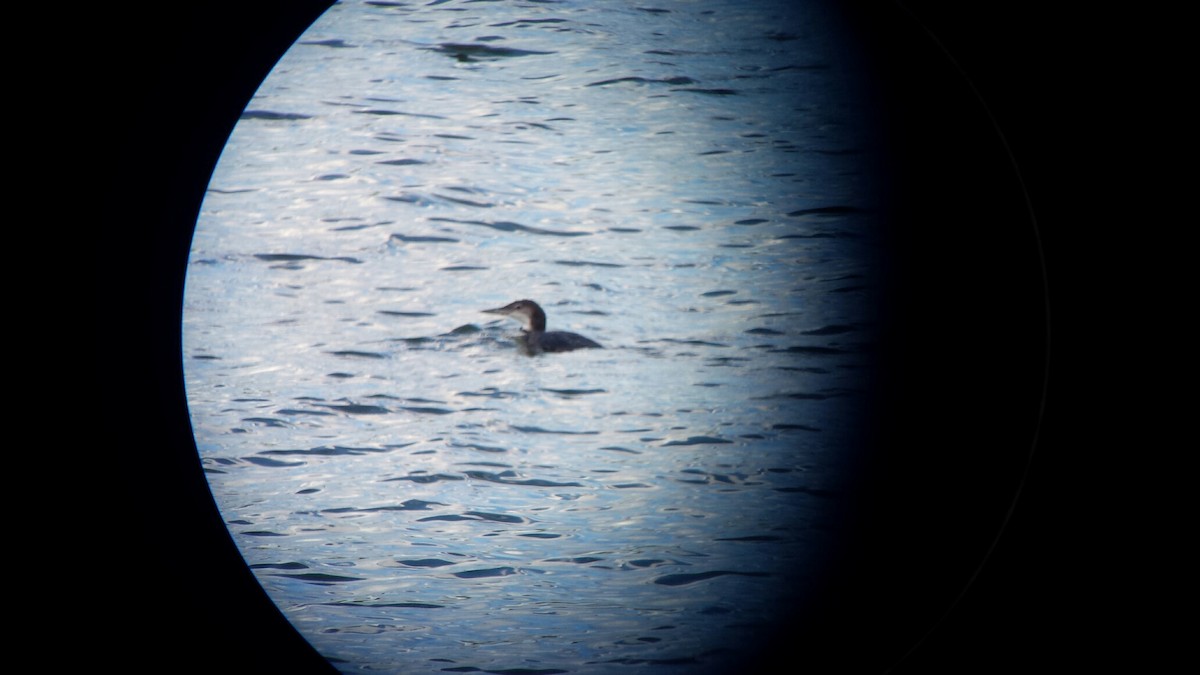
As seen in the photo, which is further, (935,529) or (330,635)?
(330,635)

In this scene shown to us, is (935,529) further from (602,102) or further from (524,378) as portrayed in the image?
(602,102)

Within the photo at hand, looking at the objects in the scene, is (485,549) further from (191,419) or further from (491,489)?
(191,419)

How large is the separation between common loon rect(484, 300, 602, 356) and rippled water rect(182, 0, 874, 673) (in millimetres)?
16

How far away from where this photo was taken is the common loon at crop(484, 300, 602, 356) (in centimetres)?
117

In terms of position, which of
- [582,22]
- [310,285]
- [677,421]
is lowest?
[677,421]

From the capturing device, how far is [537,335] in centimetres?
119

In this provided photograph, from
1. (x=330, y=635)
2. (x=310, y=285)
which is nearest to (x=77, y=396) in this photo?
(x=310, y=285)

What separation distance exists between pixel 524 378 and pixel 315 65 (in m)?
0.60

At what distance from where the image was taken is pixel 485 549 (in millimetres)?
1228

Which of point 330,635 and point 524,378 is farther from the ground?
point 524,378

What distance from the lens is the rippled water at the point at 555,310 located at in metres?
1.17

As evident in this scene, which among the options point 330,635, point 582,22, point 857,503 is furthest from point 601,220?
point 330,635

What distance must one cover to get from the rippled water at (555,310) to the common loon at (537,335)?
2 centimetres

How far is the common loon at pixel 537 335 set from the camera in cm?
117
